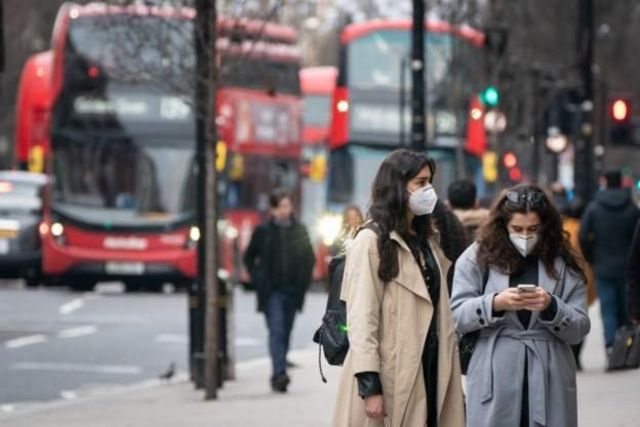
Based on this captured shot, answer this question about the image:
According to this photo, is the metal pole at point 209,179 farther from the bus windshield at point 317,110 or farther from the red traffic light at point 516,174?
the red traffic light at point 516,174

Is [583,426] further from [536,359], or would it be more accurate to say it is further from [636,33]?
[636,33]

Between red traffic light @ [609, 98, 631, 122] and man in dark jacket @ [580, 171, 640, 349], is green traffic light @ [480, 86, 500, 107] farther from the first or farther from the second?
man in dark jacket @ [580, 171, 640, 349]

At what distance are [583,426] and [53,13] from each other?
162ft

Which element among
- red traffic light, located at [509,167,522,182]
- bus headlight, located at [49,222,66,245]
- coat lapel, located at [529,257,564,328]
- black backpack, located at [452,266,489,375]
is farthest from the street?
red traffic light, located at [509,167,522,182]

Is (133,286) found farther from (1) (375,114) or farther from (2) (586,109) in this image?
(2) (586,109)

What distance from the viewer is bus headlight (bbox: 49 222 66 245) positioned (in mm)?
32969

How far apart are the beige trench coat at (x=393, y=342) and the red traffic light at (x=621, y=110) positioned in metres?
14.3

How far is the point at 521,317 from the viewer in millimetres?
7984

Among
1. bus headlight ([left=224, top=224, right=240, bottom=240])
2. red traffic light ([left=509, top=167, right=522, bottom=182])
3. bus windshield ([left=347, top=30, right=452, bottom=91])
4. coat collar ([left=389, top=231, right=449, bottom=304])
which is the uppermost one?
bus windshield ([left=347, top=30, right=452, bottom=91])

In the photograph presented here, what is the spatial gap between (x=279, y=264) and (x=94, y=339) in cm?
747

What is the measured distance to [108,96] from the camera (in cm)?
3186

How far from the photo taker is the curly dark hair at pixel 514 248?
26.1ft

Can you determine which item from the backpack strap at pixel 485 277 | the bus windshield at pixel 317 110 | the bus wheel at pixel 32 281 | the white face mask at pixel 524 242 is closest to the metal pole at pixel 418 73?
the backpack strap at pixel 485 277

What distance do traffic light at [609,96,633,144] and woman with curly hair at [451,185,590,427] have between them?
13.3 meters
